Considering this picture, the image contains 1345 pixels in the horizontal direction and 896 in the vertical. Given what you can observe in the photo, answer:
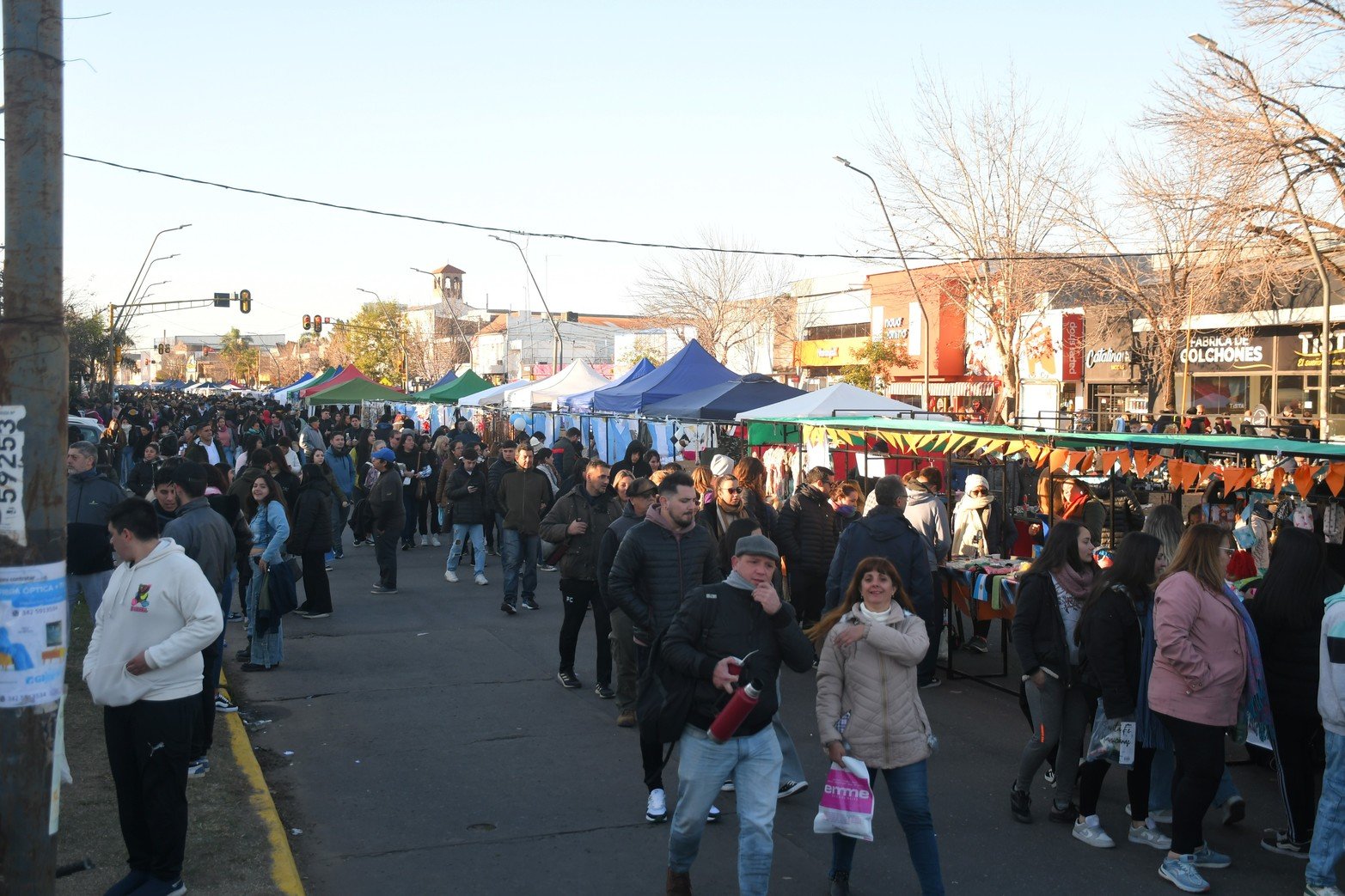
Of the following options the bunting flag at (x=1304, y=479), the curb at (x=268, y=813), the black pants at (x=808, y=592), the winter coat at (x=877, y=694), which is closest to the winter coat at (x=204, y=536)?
the curb at (x=268, y=813)

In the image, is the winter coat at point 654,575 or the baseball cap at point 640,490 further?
the baseball cap at point 640,490

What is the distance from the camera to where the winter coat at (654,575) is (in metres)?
6.56

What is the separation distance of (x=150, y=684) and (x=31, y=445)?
1.54m

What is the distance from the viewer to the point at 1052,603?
6.16m

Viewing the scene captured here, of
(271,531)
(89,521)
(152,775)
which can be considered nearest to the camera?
(152,775)

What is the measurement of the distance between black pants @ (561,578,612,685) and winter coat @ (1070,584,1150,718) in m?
3.88

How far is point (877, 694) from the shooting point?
4.95 metres

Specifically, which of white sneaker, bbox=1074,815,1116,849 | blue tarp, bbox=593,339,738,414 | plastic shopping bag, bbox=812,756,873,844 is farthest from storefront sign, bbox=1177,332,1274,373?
plastic shopping bag, bbox=812,756,873,844

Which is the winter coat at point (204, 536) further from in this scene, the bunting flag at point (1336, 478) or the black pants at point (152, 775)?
the bunting flag at point (1336, 478)

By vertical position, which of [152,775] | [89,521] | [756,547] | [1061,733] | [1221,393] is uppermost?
[1221,393]

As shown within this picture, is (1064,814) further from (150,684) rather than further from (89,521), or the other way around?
(89,521)

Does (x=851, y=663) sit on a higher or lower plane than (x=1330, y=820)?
higher

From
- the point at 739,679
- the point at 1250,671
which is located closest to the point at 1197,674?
the point at 1250,671

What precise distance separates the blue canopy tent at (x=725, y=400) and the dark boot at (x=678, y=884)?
43.4 feet
